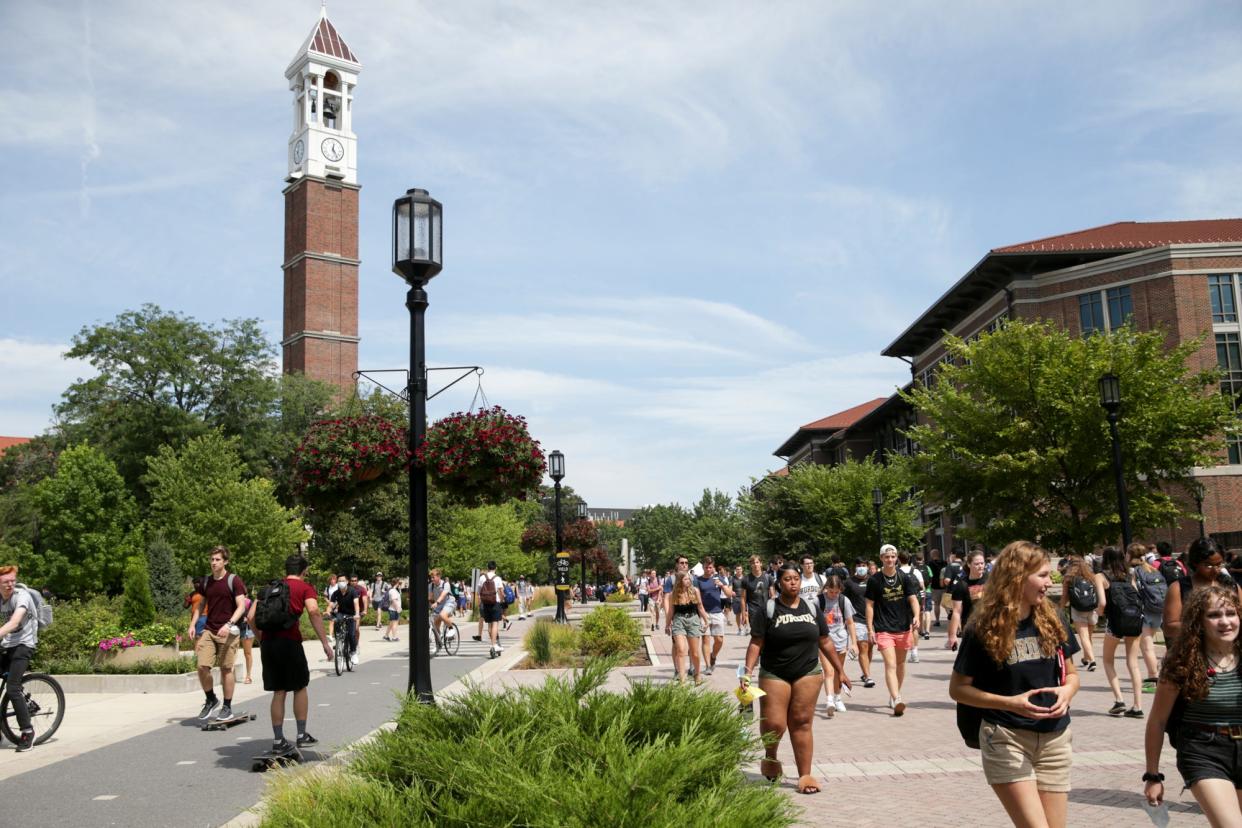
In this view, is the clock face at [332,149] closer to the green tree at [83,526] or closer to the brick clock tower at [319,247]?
the brick clock tower at [319,247]

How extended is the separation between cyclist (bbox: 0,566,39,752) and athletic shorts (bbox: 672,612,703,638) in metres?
7.92

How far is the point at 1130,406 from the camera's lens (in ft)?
97.5

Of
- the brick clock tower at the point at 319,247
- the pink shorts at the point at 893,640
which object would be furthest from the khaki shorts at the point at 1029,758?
the brick clock tower at the point at 319,247

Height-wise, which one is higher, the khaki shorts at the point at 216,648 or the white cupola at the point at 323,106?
the white cupola at the point at 323,106

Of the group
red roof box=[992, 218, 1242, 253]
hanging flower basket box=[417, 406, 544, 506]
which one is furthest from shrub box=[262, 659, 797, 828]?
red roof box=[992, 218, 1242, 253]

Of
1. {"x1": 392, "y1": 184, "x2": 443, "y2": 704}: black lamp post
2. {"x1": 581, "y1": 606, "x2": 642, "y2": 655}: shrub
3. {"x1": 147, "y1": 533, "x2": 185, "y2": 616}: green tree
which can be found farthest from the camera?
{"x1": 147, "y1": 533, "x2": 185, "y2": 616}: green tree

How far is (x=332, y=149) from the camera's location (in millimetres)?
90000

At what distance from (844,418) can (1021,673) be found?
88.8 metres

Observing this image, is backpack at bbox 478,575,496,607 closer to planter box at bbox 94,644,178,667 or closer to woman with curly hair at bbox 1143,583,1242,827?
planter box at bbox 94,644,178,667

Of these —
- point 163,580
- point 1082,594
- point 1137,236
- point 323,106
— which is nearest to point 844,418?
point 1137,236

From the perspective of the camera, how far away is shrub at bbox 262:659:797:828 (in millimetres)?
4047

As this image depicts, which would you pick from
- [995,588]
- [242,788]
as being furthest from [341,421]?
[995,588]

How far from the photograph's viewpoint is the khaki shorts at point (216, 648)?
37.1ft

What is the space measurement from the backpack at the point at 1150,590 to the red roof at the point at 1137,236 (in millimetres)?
37234
